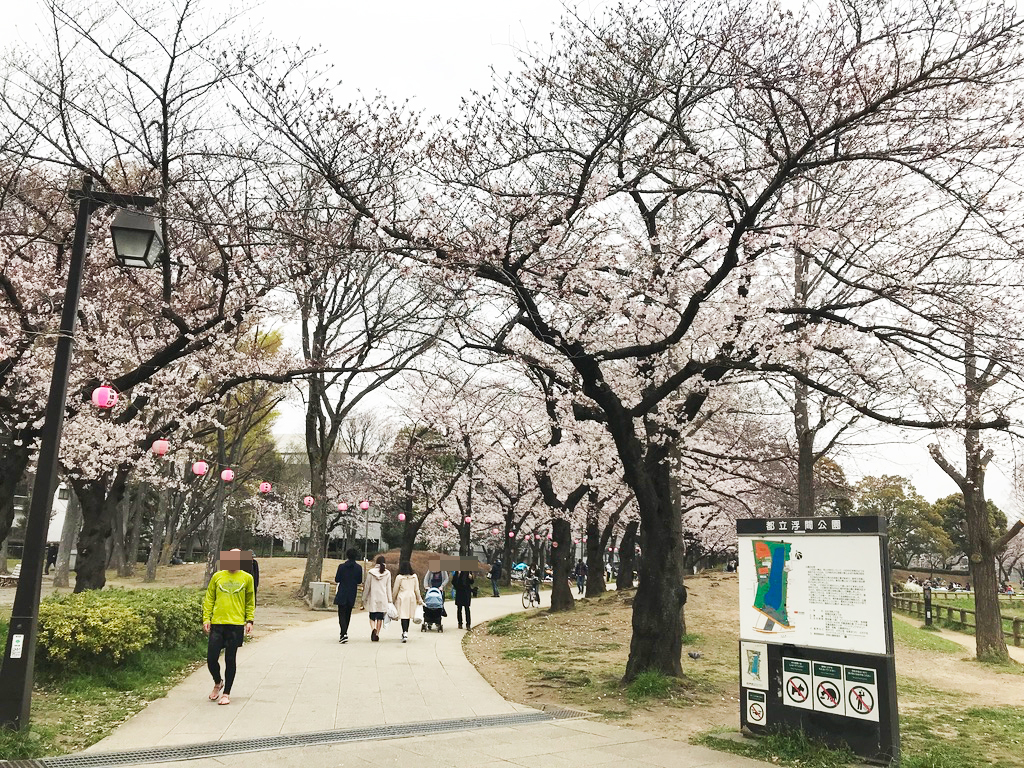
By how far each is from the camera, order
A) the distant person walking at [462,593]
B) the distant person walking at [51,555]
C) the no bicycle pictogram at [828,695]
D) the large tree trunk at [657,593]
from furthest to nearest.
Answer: the distant person walking at [51,555], the distant person walking at [462,593], the large tree trunk at [657,593], the no bicycle pictogram at [828,695]

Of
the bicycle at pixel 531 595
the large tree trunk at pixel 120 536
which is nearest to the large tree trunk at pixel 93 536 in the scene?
the bicycle at pixel 531 595

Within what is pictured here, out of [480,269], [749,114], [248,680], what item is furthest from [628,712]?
[749,114]

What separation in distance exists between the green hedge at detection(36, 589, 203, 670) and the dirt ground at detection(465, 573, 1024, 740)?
4.41 m

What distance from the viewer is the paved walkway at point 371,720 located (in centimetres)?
566

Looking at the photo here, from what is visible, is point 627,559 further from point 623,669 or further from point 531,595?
point 623,669

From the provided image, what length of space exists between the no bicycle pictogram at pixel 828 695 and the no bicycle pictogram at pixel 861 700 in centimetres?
13

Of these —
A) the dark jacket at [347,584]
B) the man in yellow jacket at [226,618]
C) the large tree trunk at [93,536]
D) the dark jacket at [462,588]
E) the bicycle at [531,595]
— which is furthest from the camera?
the bicycle at [531,595]

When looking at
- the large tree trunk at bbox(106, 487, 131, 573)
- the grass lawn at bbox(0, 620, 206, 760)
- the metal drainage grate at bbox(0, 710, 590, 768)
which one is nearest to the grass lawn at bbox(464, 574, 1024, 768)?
the metal drainage grate at bbox(0, 710, 590, 768)

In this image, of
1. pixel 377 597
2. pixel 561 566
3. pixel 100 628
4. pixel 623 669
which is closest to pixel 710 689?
pixel 623 669

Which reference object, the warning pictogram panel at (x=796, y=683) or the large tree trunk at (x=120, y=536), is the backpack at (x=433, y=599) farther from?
the large tree trunk at (x=120, y=536)

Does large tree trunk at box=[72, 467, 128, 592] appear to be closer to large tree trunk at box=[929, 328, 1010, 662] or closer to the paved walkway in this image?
the paved walkway

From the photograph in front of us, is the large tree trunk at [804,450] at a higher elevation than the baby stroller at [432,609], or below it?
higher

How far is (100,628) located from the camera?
24.5 ft

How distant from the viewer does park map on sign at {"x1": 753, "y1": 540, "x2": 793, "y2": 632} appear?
6.64 m
